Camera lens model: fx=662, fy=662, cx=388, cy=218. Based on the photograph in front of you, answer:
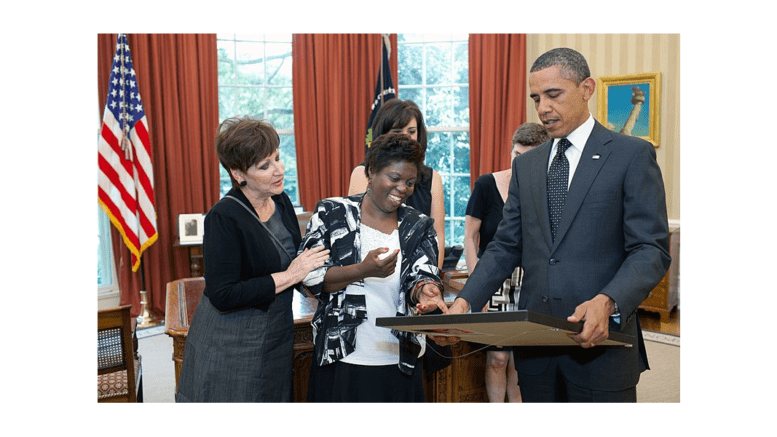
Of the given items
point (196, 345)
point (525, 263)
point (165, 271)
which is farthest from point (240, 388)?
point (165, 271)

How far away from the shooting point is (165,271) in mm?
7262

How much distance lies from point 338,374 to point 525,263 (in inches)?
29.0

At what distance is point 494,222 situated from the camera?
11.7 ft

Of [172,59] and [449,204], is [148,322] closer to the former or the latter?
[172,59]

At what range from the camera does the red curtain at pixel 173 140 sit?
23.0ft

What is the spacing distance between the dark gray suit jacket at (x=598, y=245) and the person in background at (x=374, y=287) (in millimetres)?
363

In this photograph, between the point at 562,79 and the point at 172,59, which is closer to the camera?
the point at 562,79

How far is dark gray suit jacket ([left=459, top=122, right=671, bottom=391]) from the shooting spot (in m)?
1.94

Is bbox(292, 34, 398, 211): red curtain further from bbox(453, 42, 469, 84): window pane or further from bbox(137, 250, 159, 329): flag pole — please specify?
bbox(137, 250, 159, 329): flag pole

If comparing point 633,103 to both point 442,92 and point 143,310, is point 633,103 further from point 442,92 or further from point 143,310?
point 143,310

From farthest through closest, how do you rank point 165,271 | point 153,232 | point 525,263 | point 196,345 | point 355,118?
point 355,118
point 165,271
point 153,232
point 196,345
point 525,263

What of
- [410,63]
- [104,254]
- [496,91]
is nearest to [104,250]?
[104,254]

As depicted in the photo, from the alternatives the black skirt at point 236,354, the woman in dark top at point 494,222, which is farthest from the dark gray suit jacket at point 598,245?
the woman in dark top at point 494,222

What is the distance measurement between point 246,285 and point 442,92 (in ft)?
20.9
